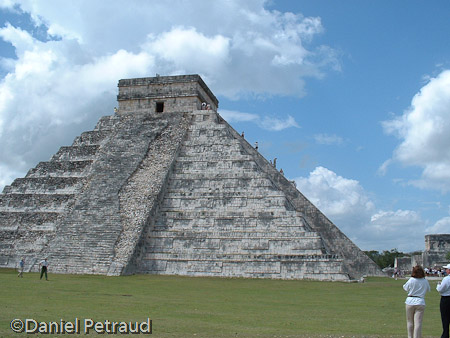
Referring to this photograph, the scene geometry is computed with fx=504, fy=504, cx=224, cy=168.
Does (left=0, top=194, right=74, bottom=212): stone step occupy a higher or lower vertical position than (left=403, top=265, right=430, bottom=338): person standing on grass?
higher

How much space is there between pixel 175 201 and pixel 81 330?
12565 mm

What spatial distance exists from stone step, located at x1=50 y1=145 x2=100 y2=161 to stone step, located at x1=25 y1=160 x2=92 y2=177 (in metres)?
0.45

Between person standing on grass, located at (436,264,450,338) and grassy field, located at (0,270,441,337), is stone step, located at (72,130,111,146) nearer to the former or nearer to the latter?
grassy field, located at (0,270,441,337)

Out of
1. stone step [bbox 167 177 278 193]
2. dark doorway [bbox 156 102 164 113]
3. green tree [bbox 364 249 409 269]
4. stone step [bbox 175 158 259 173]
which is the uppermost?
dark doorway [bbox 156 102 164 113]

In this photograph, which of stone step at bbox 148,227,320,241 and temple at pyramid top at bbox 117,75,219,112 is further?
temple at pyramid top at bbox 117,75,219,112

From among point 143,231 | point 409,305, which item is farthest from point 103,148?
point 409,305

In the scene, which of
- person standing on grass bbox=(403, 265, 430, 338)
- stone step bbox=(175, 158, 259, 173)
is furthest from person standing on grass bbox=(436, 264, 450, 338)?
stone step bbox=(175, 158, 259, 173)

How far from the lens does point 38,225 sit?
18.9 meters

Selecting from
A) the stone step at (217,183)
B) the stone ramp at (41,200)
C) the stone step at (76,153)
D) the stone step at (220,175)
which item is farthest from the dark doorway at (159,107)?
the stone step at (217,183)

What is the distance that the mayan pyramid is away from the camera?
16.7 meters

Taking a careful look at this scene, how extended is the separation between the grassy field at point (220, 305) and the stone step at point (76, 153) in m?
7.96

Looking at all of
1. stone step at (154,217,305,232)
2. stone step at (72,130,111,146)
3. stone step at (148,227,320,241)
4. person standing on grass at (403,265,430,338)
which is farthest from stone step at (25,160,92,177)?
person standing on grass at (403,265,430,338)

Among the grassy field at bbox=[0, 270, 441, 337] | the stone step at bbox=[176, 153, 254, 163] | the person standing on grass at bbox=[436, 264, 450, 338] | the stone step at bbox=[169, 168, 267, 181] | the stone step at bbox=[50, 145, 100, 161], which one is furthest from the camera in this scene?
the stone step at bbox=[50, 145, 100, 161]

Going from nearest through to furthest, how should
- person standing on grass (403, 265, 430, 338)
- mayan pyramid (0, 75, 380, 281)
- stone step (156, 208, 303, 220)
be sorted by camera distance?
person standing on grass (403, 265, 430, 338), mayan pyramid (0, 75, 380, 281), stone step (156, 208, 303, 220)
